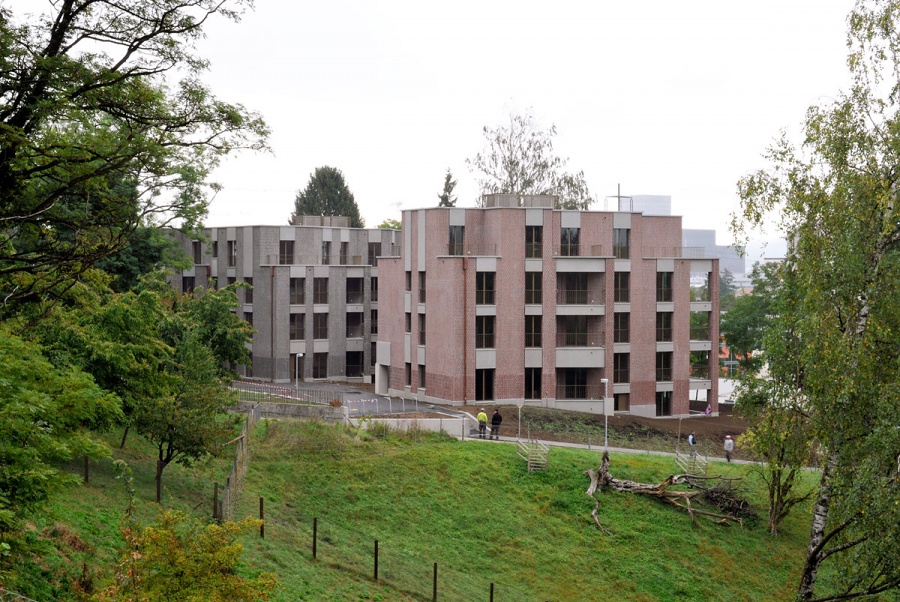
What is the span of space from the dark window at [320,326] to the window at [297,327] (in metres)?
1.06

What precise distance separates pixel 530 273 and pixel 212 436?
3342 cm

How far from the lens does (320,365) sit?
75.4 metres

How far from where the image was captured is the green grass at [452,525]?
85.6 feet

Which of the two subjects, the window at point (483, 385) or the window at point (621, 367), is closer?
the window at point (483, 385)

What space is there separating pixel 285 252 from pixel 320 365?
994cm

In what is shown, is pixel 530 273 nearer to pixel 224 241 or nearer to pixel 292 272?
pixel 292 272

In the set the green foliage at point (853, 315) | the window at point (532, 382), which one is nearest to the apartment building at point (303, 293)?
the window at point (532, 382)

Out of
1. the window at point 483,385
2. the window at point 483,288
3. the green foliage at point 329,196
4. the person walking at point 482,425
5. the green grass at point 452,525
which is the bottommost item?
the green grass at point 452,525

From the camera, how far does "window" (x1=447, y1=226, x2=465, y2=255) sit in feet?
198

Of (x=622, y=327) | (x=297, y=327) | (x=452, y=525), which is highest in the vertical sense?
(x=622, y=327)

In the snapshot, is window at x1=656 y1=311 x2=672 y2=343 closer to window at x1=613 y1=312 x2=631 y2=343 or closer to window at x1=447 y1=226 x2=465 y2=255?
window at x1=613 y1=312 x2=631 y2=343

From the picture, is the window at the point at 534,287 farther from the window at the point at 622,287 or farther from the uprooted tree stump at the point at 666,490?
the uprooted tree stump at the point at 666,490

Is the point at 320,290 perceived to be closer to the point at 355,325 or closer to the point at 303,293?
the point at 303,293

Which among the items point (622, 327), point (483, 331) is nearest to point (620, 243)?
point (622, 327)
